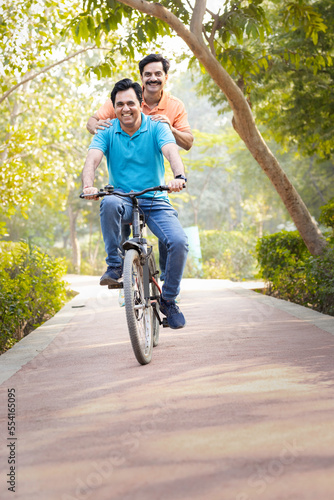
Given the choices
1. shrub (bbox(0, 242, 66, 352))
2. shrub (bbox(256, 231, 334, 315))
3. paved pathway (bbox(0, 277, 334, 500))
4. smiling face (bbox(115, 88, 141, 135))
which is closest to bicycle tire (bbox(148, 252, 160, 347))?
paved pathway (bbox(0, 277, 334, 500))

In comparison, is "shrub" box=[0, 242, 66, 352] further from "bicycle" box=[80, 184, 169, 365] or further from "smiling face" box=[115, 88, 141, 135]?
"smiling face" box=[115, 88, 141, 135]

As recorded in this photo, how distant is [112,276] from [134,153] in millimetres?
1077

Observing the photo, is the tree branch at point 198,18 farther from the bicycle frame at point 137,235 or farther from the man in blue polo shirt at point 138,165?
the bicycle frame at point 137,235

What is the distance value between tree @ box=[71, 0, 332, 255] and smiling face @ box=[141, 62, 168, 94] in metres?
2.39

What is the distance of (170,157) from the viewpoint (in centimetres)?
491

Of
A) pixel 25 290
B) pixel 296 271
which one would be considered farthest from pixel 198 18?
pixel 25 290

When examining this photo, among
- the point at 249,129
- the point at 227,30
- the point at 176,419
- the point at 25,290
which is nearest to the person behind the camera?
the point at 176,419

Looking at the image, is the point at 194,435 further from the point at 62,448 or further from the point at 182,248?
the point at 182,248

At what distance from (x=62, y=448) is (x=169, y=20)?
23.6 feet

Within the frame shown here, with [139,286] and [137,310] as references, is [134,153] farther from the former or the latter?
[137,310]

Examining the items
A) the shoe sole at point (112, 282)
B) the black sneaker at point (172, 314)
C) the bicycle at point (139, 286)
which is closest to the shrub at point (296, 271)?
the black sneaker at point (172, 314)

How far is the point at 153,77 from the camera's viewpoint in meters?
6.04

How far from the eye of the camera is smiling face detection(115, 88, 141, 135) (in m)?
5.15

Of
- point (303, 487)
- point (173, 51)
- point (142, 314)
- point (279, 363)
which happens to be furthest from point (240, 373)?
point (173, 51)
